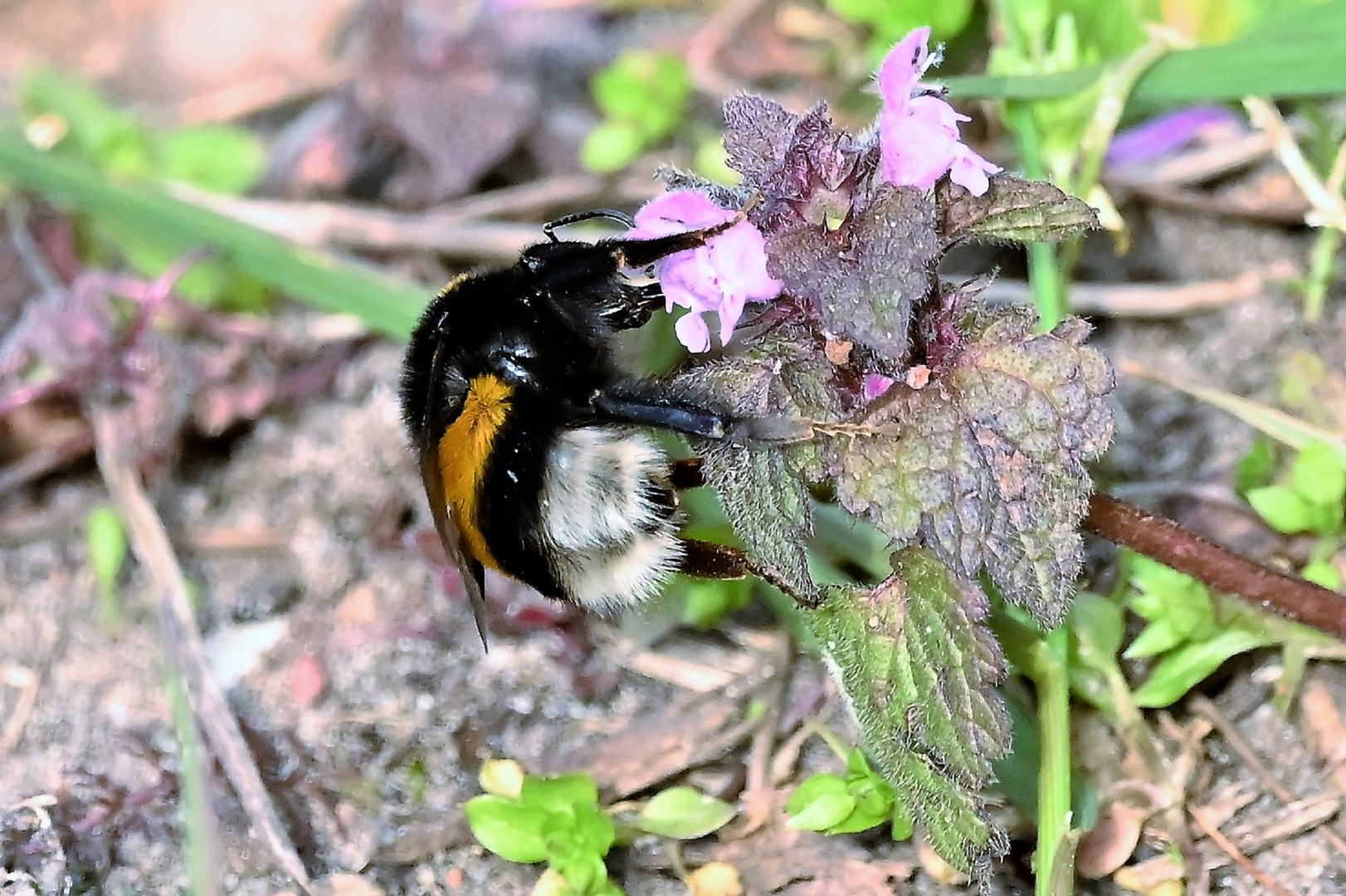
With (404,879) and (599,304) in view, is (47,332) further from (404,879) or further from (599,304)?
(599,304)

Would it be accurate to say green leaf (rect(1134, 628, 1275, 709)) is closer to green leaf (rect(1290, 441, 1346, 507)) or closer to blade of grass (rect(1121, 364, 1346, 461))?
green leaf (rect(1290, 441, 1346, 507))

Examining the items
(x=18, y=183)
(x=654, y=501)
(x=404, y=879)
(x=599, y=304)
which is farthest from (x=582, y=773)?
(x=18, y=183)

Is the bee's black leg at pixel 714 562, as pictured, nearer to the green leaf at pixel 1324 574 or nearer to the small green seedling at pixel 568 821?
the small green seedling at pixel 568 821

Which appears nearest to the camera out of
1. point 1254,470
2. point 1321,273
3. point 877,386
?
point 877,386

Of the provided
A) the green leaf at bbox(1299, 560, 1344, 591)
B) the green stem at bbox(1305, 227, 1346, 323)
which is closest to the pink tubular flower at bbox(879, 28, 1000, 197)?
the green leaf at bbox(1299, 560, 1344, 591)

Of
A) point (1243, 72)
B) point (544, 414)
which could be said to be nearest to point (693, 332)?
point (544, 414)

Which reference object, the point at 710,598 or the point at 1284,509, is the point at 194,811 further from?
the point at 1284,509

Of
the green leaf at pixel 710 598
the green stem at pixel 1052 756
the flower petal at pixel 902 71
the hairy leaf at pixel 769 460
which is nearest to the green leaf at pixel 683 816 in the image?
the green leaf at pixel 710 598
